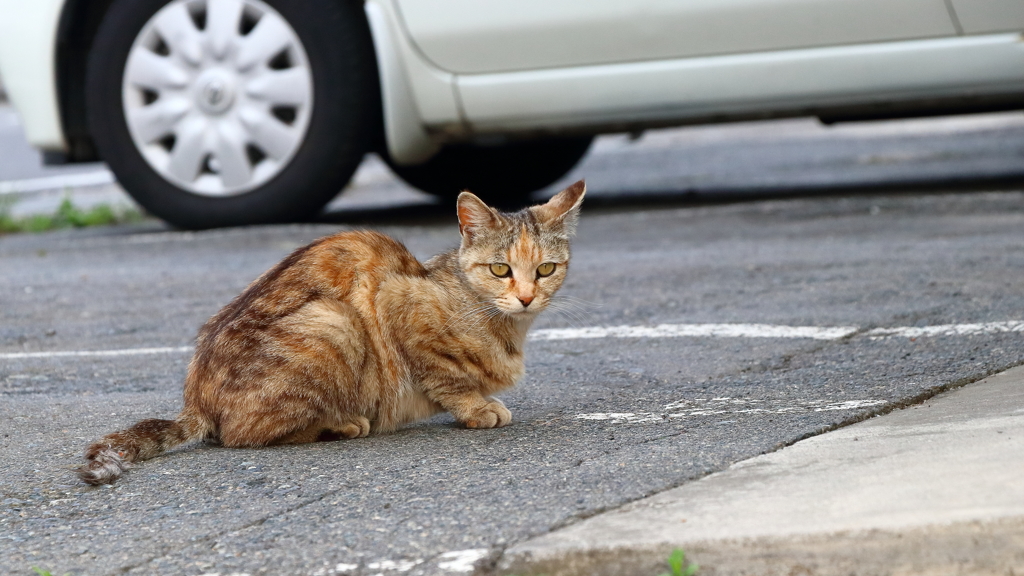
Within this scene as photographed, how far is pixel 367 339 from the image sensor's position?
3.70m

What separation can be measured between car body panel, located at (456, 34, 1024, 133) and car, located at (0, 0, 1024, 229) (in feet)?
0.03

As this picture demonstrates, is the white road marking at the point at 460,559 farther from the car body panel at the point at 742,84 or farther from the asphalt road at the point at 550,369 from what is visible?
the car body panel at the point at 742,84

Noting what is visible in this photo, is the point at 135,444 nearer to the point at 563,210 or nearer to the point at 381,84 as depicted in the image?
the point at 563,210

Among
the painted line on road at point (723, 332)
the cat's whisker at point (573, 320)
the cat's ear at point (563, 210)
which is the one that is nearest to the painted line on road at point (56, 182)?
the painted line on road at point (723, 332)

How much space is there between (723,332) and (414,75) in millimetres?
2851

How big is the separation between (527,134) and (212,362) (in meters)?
3.97

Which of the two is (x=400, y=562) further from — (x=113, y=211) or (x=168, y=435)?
(x=113, y=211)

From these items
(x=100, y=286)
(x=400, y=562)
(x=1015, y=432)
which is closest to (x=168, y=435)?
(x=400, y=562)

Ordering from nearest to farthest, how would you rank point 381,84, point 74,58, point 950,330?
point 950,330 → point 381,84 → point 74,58

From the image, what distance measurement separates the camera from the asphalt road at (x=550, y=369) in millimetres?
2770

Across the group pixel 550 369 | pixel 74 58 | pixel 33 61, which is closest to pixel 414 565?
pixel 550 369

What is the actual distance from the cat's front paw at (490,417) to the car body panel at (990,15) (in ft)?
12.9

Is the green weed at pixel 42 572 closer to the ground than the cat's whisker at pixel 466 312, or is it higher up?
higher up

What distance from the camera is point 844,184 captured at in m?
8.64
